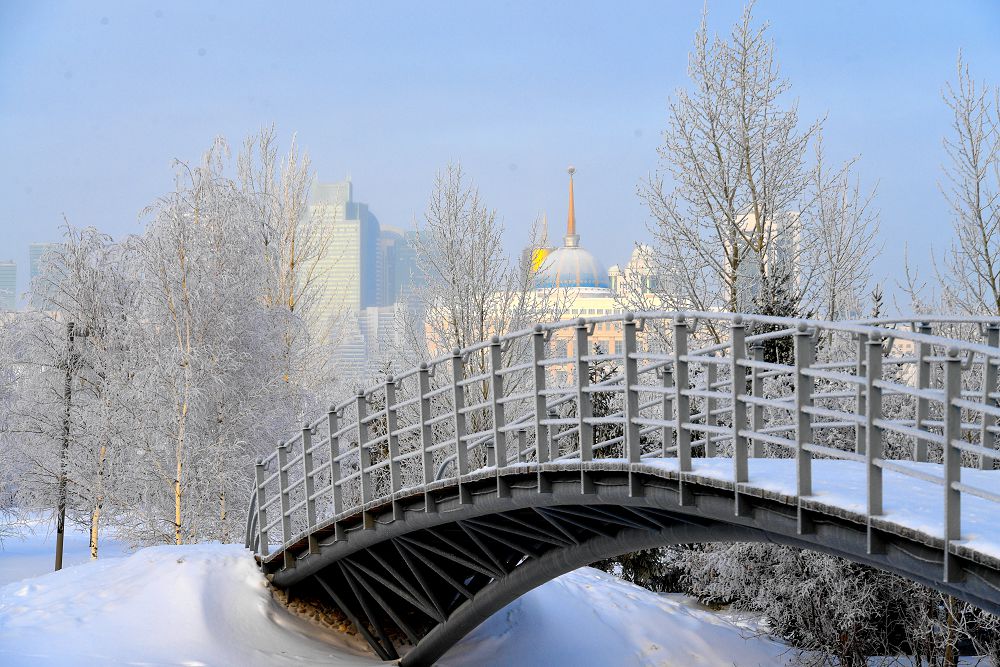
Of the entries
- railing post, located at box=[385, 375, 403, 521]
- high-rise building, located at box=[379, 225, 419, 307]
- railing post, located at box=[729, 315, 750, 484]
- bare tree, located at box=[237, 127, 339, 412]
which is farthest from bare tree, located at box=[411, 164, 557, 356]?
high-rise building, located at box=[379, 225, 419, 307]

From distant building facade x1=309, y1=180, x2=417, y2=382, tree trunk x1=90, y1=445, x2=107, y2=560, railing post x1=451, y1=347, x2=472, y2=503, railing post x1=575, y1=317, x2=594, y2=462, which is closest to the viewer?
railing post x1=575, y1=317, x2=594, y2=462

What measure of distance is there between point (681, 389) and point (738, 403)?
1.51ft

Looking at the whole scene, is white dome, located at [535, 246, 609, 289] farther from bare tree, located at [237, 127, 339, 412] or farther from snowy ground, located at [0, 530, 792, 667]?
snowy ground, located at [0, 530, 792, 667]

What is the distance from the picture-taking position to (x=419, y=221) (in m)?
23.0

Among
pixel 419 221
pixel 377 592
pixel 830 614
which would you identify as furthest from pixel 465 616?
pixel 419 221

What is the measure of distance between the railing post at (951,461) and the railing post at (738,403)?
1.52 metres

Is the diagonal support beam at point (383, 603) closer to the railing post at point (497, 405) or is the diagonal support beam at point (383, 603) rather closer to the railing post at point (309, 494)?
the railing post at point (309, 494)

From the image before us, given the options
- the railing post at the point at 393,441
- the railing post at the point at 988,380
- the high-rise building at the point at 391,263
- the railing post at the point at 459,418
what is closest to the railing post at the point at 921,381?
the railing post at the point at 988,380

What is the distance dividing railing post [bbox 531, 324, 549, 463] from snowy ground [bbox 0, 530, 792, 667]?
4.00 metres

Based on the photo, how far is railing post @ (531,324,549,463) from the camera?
316 inches

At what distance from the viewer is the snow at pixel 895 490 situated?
16.9ft

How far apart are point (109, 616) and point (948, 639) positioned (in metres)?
10.0

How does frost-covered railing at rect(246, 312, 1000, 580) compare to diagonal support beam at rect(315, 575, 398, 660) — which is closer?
frost-covered railing at rect(246, 312, 1000, 580)

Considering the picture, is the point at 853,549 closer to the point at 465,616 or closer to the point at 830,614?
the point at 465,616
